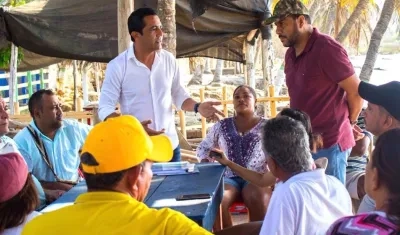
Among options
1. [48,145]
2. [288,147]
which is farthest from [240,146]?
[288,147]

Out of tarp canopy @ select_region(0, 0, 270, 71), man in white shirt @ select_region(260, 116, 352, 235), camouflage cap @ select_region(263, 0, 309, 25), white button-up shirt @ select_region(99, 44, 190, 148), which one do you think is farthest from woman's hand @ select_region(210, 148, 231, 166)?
tarp canopy @ select_region(0, 0, 270, 71)

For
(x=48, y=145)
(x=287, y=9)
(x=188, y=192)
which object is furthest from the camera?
(x=48, y=145)

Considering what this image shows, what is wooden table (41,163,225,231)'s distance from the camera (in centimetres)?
297

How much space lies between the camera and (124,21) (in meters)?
6.12

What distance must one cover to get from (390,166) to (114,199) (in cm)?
86

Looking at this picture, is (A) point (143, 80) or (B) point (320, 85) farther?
(A) point (143, 80)

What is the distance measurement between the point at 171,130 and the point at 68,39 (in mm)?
3501

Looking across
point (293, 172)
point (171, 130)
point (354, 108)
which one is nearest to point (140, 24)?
point (171, 130)

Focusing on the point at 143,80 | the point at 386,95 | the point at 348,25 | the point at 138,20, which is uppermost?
the point at 348,25

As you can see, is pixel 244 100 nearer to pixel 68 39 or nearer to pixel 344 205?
pixel 344 205

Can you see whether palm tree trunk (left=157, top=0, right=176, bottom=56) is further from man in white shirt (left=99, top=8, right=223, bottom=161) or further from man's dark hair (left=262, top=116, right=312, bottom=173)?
man's dark hair (left=262, top=116, right=312, bottom=173)

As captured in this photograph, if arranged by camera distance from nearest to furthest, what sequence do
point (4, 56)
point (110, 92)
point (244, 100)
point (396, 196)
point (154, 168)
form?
point (396, 196) < point (154, 168) < point (110, 92) < point (244, 100) < point (4, 56)

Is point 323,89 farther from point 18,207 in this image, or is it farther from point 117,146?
point 117,146

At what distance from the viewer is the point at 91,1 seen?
7.62 meters
